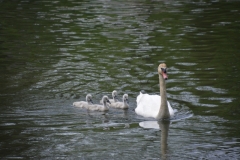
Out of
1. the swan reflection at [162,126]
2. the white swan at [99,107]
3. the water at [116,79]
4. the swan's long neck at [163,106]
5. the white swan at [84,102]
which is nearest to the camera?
the water at [116,79]

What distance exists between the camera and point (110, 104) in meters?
16.2

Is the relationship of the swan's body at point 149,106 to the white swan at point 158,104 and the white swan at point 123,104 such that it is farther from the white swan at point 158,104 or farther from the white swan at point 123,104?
the white swan at point 123,104

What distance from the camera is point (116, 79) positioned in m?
18.8

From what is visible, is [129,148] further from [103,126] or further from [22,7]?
[22,7]

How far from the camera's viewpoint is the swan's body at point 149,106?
15.2 metres

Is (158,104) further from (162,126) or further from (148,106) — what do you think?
(162,126)

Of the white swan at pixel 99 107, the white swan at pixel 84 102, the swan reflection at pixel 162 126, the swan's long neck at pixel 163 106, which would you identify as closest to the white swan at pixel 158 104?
the swan's long neck at pixel 163 106

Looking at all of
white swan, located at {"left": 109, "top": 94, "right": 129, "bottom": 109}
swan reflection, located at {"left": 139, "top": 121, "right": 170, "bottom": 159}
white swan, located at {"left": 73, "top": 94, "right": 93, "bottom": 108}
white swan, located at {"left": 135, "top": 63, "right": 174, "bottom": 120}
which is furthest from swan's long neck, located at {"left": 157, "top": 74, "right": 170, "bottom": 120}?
white swan, located at {"left": 73, "top": 94, "right": 93, "bottom": 108}

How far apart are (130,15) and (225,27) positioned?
22.1 feet

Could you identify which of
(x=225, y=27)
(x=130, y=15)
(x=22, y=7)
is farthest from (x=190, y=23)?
(x=22, y=7)

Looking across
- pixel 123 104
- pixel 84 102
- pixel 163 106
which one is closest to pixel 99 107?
pixel 84 102

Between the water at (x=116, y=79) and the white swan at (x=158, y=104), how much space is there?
33 centimetres

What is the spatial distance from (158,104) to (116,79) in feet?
11.4

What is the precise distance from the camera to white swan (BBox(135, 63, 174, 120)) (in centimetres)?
1465
